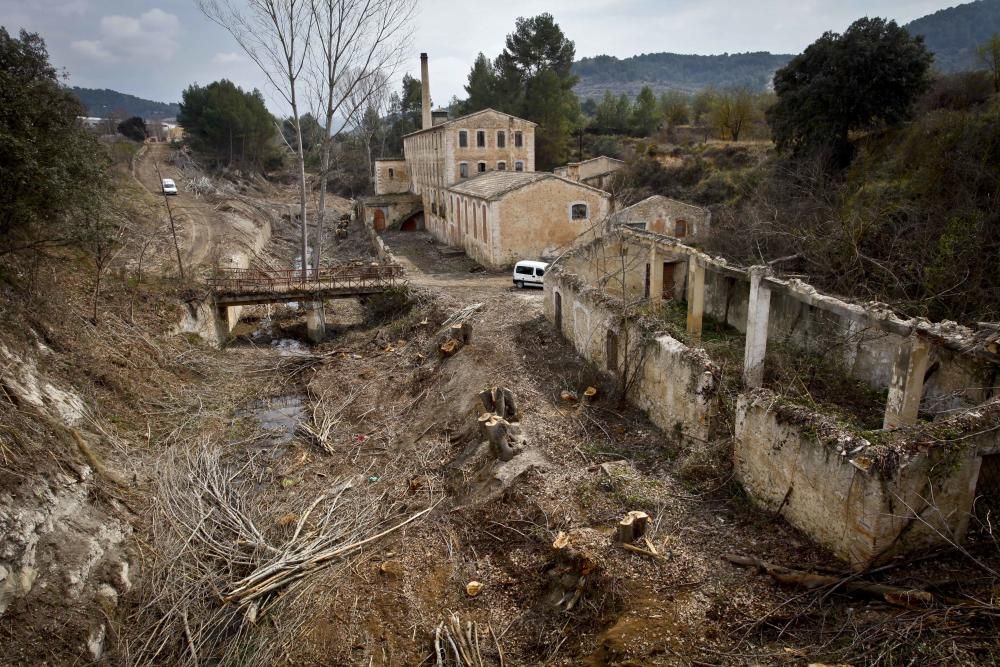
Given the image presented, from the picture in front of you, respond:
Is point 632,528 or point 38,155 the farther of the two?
point 38,155

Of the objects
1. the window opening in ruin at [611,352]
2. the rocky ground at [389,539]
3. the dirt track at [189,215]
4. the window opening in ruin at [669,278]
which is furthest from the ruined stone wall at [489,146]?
the rocky ground at [389,539]

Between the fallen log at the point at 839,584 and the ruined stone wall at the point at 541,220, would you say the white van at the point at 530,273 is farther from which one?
the fallen log at the point at 839,584

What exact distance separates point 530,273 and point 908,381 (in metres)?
17.0

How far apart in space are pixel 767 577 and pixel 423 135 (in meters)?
44.4

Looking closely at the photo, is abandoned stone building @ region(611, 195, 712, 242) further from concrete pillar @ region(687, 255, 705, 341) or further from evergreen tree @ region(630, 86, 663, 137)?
evergreen tree @ region(630, 86, 663, 137)

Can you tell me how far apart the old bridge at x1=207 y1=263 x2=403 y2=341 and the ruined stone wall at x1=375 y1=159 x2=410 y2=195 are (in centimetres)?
3283

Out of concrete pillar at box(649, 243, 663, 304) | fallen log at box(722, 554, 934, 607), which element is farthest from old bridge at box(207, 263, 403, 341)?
fallen log at box(722, 554, 934, 607)

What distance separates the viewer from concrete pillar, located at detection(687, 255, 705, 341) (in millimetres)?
16609

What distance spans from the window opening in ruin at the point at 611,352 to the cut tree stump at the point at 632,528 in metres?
6.13

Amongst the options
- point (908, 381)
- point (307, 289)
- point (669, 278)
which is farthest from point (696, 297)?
point (307, 289)

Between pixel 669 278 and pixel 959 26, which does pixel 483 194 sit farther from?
pixel 959 26

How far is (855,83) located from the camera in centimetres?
2752

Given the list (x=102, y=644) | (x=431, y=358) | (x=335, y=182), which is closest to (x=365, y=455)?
(x=431, y=358)

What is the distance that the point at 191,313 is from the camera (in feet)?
73.0
